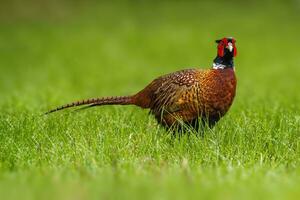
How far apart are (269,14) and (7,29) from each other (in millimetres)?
9547

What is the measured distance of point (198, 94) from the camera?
6.92 metres

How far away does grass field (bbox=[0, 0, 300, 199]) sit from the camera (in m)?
4.66

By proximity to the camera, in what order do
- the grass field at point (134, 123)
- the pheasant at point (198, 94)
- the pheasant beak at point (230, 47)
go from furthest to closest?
the pheasant beak at point (230, 47) < the pheasant at point (198, 94) < the grass field at point (134, 123)

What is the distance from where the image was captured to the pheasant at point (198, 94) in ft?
22.7

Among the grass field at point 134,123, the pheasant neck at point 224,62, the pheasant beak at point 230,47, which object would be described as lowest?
the grass field at point 134,123

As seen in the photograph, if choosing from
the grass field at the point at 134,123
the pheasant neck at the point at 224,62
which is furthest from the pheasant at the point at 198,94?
the grass field at the point at 134,123

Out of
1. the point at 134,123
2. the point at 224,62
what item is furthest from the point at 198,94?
the point at 134,123

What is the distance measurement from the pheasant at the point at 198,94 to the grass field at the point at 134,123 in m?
0.17

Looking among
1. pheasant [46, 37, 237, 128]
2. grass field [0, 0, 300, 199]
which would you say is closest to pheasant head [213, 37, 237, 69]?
pheasant [46, 37, 237, 128]

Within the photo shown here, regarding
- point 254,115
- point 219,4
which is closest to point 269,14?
point 219,4

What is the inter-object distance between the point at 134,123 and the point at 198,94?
2.31 ft

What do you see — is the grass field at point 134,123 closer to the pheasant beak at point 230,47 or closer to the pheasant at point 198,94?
the pheasant at point 198,94

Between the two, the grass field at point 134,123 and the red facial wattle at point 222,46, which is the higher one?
the red facial wattle at point 222,46

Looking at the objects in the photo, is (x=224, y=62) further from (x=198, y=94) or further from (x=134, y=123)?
(x=134, y=123)
